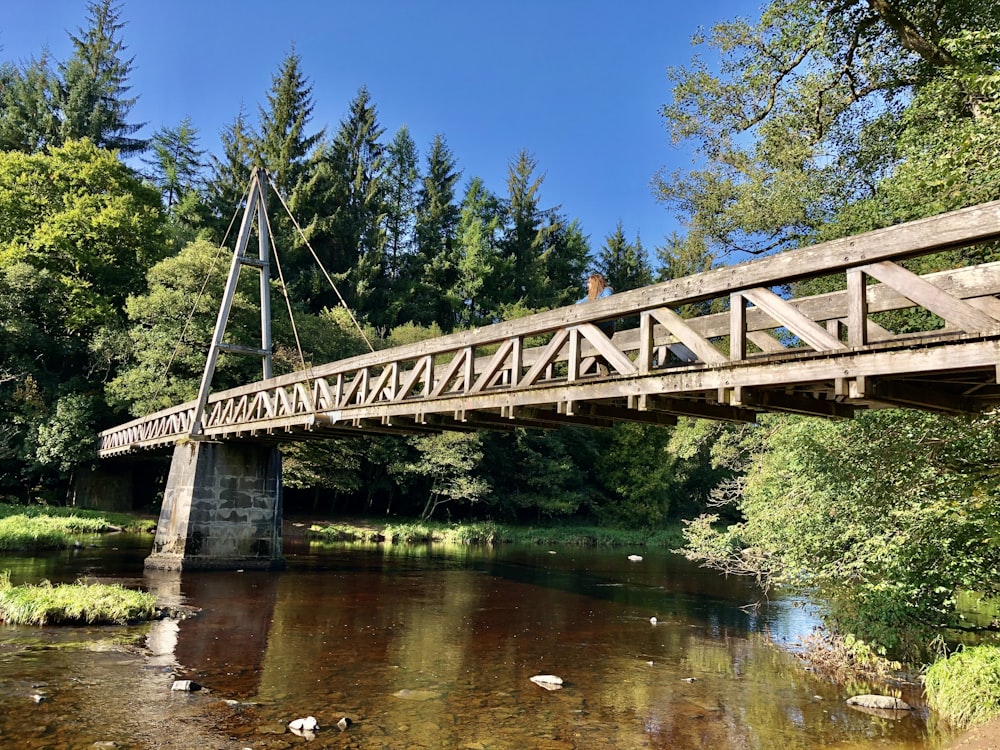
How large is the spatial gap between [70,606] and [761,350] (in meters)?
10.8

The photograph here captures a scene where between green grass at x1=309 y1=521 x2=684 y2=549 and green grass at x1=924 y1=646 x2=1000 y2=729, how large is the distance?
25.7m

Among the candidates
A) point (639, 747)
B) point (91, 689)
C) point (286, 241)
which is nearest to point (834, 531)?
point (639, 747)

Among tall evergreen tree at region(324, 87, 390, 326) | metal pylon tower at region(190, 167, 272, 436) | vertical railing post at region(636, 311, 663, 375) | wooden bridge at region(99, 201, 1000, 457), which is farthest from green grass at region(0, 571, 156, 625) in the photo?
tall evergreen tree at region(324, 87, 390, 326)

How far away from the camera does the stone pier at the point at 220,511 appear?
1877cm

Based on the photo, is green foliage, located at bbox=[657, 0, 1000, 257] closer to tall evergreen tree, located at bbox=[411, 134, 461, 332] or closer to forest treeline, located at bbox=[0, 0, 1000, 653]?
forest treeline, located at bbox=[0, 0, 1000, 653]

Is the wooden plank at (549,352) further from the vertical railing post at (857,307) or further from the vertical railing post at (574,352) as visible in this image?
the vertical railing post at (857,307)

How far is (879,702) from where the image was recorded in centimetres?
866

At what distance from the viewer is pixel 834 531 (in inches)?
428

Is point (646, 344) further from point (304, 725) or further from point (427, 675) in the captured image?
point (427, 675)

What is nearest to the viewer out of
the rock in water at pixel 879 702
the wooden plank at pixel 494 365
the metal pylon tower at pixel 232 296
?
the rock in water at pixel 879 702

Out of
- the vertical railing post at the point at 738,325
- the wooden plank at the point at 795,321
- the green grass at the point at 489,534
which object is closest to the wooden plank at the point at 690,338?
Answer: the vertical railing post at the point at 738,325

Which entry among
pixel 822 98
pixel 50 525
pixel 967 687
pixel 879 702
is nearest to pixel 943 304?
pixel 967 687

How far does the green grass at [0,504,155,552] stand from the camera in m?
21.3

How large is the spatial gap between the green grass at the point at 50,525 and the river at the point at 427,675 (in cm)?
578
